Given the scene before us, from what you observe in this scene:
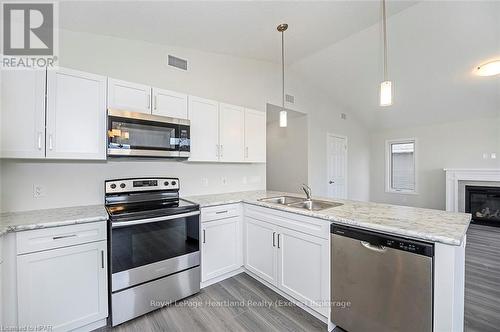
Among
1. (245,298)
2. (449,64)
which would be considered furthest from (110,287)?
(449,64)

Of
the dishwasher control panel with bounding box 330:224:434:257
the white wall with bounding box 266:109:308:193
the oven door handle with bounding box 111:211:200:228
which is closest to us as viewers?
the dishwasher control panel with bounding box 330:224:434:257

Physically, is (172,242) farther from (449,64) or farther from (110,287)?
(449,64)

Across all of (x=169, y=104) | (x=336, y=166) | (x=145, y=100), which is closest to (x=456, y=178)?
(x=336, y=166)

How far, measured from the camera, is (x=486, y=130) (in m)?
5.06

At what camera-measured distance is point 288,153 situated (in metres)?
5.25

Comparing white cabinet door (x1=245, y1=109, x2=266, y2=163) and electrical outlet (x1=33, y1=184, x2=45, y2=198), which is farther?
white cabinet door (x1=245, y1=109, x2=266, y2=163)

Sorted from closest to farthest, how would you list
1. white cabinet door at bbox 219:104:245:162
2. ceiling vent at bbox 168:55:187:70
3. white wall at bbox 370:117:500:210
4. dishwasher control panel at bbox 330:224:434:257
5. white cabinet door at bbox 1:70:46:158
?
dishwasher control panel at bbox 330:224:434:257 < white cabinet door at bbox 1:70:46:158 < ceiling vent at bbox 168:55:187:70 < white cabinet door at bbox 219:104:245:162 < white wall at bbox 370:117:500:210

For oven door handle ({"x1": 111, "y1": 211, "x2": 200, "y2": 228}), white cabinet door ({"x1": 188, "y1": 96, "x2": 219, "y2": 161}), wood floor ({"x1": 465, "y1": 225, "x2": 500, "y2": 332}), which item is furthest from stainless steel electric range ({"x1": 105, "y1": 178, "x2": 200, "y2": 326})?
wood floor ({"x1": 465, "y1": 225, "x2": 500, "y2": 332})

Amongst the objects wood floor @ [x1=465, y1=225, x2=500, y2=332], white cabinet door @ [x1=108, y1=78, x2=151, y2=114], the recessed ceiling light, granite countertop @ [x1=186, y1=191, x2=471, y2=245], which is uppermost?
the recessed ceiling light

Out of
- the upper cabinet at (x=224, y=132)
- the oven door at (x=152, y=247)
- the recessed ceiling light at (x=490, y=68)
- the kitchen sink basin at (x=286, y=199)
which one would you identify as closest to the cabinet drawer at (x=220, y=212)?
the oven door at (x=152, y=247)

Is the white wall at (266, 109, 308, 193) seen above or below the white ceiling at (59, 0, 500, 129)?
below

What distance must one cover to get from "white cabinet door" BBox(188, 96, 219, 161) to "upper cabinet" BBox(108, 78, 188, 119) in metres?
0.14

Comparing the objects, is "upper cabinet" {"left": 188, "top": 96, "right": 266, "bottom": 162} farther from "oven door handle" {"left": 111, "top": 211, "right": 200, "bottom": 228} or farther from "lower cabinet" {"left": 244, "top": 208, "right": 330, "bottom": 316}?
"lower cabinet" {"left": 244, "top": 208, "right": 330, "bottom": 316}

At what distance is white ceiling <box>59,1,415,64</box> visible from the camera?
2104 mm
